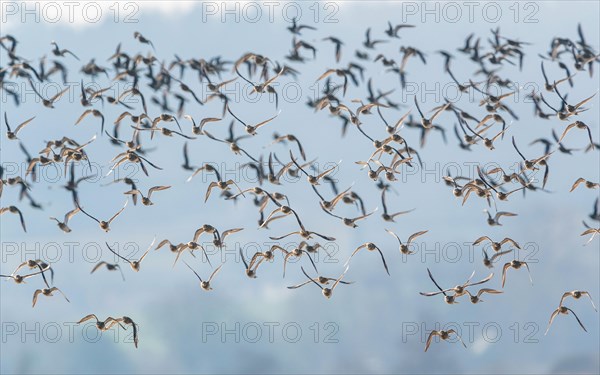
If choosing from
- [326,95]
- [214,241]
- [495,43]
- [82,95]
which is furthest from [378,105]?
[82,95]

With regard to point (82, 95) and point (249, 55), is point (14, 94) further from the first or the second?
point (249, 55)

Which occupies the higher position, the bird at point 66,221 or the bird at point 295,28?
the bird at point 295,28

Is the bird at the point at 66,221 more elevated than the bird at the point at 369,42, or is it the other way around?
the bird at the point at 369,42

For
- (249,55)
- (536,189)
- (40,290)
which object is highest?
(249,55)

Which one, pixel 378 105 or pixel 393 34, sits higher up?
pixel 393 34

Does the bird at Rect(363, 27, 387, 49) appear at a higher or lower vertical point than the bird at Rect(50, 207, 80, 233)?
higher

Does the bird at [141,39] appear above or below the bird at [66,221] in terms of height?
above

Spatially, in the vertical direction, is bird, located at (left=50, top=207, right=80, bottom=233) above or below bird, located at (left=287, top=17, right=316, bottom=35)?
below

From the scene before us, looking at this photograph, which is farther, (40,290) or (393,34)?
(40,290)

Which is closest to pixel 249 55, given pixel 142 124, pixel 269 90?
pixel 269 90

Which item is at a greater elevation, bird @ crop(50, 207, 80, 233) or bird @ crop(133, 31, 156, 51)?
bird @ crop(133, 31, 156, 51)
